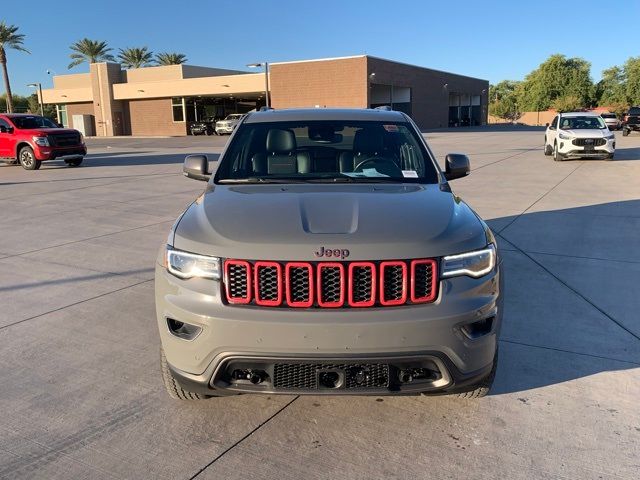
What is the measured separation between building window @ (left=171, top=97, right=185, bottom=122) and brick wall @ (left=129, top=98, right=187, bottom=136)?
1.18ft

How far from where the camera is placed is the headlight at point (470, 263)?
9.38 feet

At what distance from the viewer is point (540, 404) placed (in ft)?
11.2

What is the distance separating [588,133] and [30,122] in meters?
19.1

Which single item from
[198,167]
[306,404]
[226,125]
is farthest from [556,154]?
[226,125]

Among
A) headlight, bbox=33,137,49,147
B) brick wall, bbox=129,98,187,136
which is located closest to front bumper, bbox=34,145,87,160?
headlight, bbox=33,137,49,147

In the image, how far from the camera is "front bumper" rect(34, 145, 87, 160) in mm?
18875

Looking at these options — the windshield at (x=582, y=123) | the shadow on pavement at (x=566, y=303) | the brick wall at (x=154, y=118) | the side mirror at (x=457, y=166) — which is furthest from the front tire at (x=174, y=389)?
the brick wall at (x=154, y=118)

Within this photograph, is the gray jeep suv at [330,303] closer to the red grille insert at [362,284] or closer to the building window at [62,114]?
the red grille insert at [362,284]

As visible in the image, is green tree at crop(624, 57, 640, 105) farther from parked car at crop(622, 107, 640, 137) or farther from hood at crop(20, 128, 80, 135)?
hood at crop(20, 128, 80, 135)

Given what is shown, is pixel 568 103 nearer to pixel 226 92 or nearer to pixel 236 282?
pixel 226 92

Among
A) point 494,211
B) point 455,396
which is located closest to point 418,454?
point 455,396

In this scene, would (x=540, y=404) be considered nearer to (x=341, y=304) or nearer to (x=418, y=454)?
(x=418, y=454)

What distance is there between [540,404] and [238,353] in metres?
1.91

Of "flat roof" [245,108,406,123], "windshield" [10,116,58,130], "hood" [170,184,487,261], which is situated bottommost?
"hood" [170,184,487,261]
